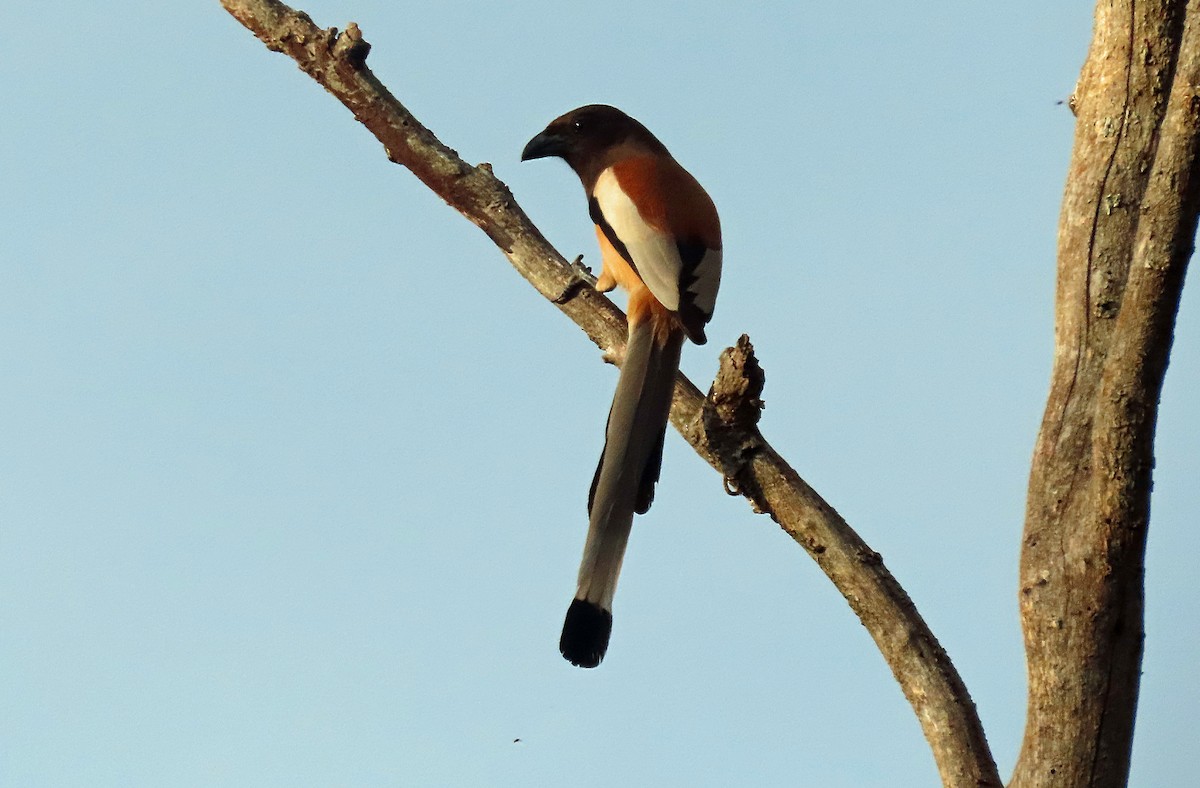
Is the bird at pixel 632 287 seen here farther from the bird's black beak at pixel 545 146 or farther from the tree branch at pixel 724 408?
the tree branch at pixel 724 408

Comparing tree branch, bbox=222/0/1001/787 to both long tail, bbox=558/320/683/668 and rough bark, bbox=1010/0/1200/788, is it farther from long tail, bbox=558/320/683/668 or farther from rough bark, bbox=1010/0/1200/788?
rough bark, bbox=1010/0/1200/788

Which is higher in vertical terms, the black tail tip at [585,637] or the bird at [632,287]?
the bird at [632,287]

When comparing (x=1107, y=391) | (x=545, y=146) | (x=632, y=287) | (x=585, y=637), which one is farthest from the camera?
(x=545, y=146)

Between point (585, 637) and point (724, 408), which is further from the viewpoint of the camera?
point (585, 637)

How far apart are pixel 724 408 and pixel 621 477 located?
544 millimetres

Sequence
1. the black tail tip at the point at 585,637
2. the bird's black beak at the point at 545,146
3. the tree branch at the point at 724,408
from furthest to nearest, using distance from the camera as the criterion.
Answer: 1. the bird's black beak at the point at 545,146
2. the black tail tip at the point at 585,637
3. the tree branch at the point at 724,408

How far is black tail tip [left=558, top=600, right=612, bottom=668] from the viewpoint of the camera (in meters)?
3.57

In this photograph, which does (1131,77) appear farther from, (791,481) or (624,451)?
(624,451)

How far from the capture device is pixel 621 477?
3.88 m

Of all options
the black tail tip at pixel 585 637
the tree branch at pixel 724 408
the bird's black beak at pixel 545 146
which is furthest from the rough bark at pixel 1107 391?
the bird's black beak at pixel 545 146

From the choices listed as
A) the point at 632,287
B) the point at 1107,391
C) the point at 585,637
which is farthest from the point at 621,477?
the point at 1107,391

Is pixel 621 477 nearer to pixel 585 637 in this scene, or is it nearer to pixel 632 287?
pixel 585 637

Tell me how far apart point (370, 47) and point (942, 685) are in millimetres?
2817

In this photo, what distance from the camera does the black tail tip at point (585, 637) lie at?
3568 mm
